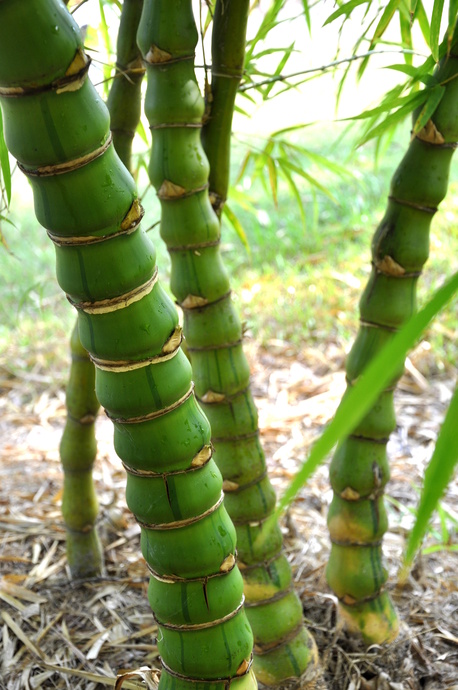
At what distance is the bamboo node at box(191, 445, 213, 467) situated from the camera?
58 centimetres

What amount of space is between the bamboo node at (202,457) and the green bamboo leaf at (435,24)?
42 centimetres

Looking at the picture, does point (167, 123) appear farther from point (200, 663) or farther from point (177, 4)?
point (200, 663)

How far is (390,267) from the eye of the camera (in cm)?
80

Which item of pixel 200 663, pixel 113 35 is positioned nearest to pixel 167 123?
pixel 200 663

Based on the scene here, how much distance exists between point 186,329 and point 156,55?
305 mm

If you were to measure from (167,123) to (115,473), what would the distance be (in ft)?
3.45

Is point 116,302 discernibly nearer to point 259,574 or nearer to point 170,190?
point 170,190

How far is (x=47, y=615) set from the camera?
108 centimetres

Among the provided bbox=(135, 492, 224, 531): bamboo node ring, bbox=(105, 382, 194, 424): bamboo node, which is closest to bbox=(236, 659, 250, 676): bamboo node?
bbox=(135, 492, 224, 531): bamboo node ring

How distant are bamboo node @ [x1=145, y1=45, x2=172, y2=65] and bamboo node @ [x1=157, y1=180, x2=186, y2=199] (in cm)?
12

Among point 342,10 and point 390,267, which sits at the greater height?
point 342,10

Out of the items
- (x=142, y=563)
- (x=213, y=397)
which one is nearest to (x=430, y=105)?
(x=213, y=397)

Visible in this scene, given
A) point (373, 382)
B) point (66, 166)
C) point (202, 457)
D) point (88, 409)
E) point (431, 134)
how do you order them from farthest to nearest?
point (88, 409), point (431, 134), point (202, 457), point (66, 166), point (373, 382)

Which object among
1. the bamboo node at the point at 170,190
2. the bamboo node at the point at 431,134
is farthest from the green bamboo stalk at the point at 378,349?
the bamboo node at the point at 170,190
